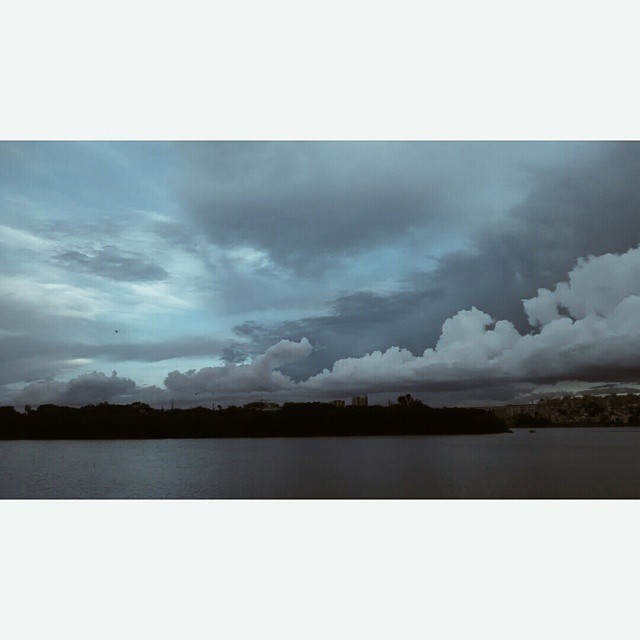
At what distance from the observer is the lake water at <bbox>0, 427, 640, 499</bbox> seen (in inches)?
468

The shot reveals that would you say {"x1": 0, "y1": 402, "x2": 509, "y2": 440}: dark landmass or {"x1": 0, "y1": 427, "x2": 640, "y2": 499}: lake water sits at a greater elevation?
{"x1": 0, "y1": 402, "x2": 509, "y2": 440}: dark landmass

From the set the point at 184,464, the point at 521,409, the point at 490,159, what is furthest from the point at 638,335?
the point at 184,464

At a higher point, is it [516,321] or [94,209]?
[94,209]

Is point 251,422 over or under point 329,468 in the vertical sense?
over

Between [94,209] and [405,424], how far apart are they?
843 cm

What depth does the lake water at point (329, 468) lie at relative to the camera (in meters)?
11.9

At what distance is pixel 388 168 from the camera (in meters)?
10.6

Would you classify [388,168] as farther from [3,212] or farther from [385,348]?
[3,212]

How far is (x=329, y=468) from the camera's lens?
48.3 ft

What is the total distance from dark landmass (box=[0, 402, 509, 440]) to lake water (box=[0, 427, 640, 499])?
0.51 metres

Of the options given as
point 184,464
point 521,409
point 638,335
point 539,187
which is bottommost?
point 184,464

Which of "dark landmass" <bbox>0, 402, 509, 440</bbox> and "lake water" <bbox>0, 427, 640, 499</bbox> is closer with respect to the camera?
"lake water" <bbox>0, 427, 640, 499</bbox>

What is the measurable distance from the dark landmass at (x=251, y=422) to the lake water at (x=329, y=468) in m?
0.51

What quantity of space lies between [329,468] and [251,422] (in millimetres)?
2686
